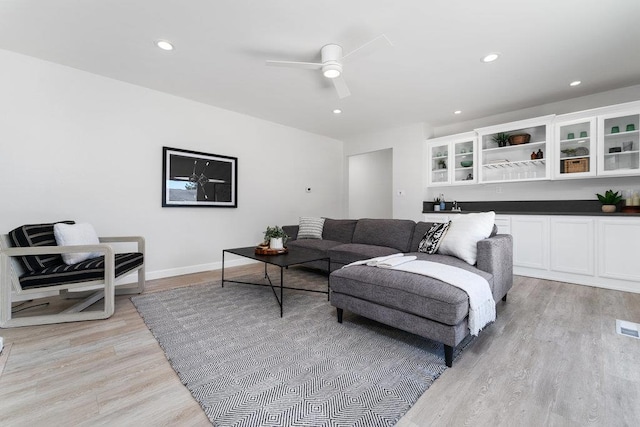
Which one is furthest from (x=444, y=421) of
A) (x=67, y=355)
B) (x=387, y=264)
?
(x=67, y=355)

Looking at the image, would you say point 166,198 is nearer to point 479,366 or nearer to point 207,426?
point 207,426

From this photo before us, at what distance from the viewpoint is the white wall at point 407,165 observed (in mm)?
4938

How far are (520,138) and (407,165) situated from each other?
1.72 meters

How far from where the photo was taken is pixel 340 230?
4.26 metres

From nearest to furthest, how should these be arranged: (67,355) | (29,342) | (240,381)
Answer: (240,381)
(67,355)
(29,342)

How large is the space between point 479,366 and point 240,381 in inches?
56.1

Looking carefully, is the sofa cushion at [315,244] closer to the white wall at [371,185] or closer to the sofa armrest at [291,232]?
the sofa armrest at [291,232]

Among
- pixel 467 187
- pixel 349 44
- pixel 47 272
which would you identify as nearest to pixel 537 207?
pixel 467 187

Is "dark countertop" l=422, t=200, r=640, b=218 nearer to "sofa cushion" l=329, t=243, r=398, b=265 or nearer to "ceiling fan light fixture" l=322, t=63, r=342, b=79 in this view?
"sofa cushion" l=329, t=243, r=398, b=265

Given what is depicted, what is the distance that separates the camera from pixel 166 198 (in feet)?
12.1

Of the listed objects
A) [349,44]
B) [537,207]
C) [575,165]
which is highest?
[349,44]

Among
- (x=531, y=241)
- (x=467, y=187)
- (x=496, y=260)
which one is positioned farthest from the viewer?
(x=467, y=187)

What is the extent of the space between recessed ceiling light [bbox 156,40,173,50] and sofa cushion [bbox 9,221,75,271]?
1991 millimetres

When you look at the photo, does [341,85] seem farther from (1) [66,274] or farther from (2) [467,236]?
(1) [66,274]
